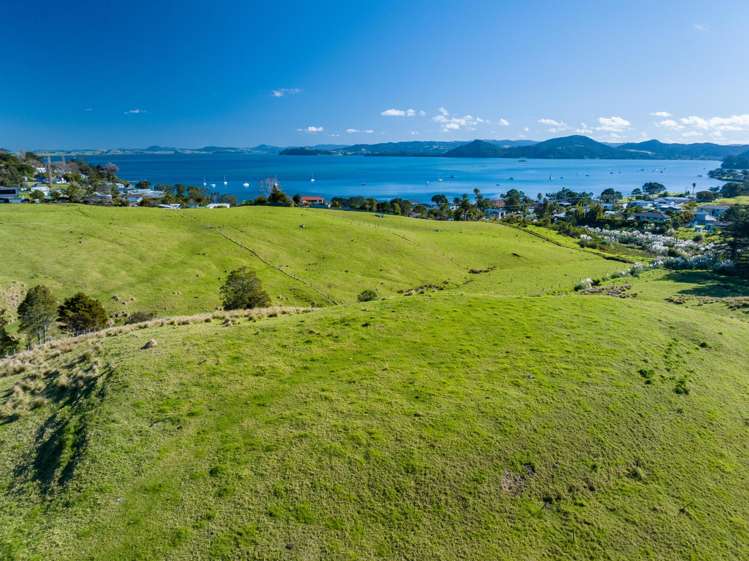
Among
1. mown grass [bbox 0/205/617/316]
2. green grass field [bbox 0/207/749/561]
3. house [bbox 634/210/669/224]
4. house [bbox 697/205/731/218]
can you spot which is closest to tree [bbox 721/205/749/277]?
mown grass [bbox 0/205/617/316]

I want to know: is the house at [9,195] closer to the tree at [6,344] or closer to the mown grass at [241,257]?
the mown grass at [241,257]

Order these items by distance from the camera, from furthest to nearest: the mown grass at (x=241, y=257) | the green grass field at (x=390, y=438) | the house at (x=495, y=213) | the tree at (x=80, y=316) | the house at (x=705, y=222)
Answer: the house at (x=495, y=213) → the house at (x=705, y=222) → the mown grass at (x=241, y=257) → the tree at (x=80, y=316) → the green grass field at (x=390, y=438)

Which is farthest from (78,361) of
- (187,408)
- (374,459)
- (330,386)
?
(374,459)

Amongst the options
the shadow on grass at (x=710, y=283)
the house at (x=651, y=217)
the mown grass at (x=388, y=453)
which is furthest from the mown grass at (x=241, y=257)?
the house at (x=651, y=217)

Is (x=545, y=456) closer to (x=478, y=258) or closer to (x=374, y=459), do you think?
(x=374, y=459)

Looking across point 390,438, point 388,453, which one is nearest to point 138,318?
point 390,438

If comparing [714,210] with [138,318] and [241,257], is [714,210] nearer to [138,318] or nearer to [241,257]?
[241,257]
